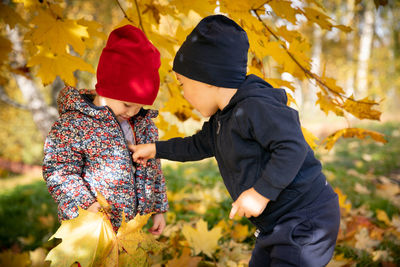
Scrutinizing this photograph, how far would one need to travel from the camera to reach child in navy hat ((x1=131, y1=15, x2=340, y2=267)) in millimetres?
1195

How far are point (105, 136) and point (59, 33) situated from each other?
24.1 inches

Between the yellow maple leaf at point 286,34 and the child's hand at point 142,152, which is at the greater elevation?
the yellow maple leaf at point 286,34

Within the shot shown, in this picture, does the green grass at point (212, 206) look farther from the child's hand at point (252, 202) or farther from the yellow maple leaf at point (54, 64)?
the yellow maple leaf at point (54, 64)

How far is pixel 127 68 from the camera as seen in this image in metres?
1.43

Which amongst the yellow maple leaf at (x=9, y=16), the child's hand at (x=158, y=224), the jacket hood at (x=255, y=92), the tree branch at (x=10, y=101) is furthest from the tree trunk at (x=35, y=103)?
the jacket hood at (x=255, y=92)

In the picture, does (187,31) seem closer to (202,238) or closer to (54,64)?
(54,64)

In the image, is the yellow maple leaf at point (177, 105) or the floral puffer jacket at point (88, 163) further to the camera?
the yellow maple leaf at point (177, 105)

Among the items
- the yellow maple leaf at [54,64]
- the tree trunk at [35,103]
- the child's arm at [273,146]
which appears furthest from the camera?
the tree trunk at [35,103]

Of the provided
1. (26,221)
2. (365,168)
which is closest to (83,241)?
(26,221)

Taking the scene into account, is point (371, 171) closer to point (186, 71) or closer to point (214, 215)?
point (214, 215)

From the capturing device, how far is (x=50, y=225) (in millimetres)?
2988

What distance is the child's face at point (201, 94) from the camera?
1.37m

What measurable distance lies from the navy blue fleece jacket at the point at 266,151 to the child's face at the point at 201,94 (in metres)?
0.06

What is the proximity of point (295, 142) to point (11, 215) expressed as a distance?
3657mm
